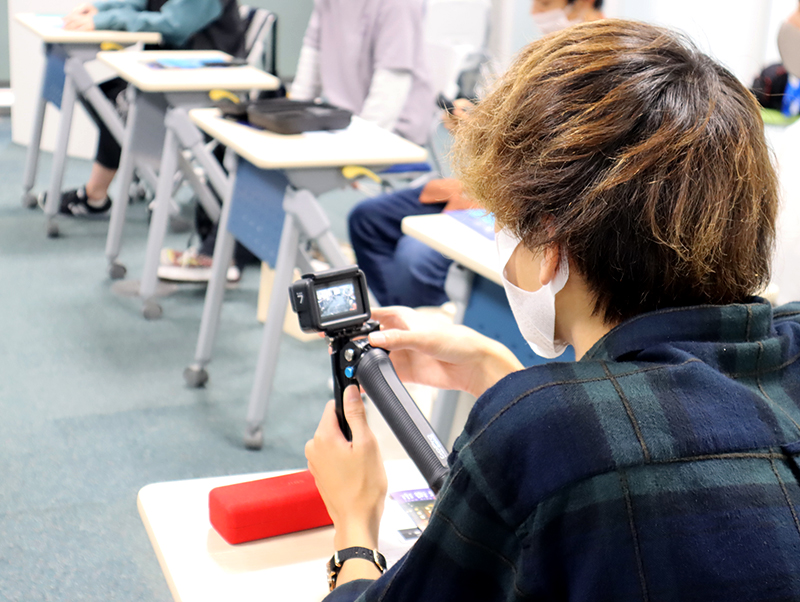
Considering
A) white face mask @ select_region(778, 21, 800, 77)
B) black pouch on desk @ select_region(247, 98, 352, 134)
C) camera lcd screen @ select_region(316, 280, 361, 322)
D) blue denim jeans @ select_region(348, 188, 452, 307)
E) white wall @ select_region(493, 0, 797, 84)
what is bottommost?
blue denim jeans @ select_region(348, 188, 452, 307)

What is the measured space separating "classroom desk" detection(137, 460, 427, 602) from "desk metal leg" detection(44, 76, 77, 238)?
302 cm

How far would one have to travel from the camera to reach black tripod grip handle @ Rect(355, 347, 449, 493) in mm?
773

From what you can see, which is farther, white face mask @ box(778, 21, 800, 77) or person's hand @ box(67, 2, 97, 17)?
person's hand @ box(67, 2, 97, 17)

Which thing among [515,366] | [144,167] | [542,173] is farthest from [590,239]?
[144,167]

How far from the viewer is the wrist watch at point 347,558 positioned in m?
0.76

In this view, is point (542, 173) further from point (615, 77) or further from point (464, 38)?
point (464, 38)

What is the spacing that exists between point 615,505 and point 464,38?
4.96 meters

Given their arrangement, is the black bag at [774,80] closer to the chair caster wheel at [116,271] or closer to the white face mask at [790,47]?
the white face mask at [790,47]

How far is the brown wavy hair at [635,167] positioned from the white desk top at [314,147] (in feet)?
4.43

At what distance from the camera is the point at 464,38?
204 inches

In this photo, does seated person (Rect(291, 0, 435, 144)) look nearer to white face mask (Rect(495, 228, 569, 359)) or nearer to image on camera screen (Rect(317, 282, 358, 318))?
image on camera screen (Rect(317, 282, 358, 318))

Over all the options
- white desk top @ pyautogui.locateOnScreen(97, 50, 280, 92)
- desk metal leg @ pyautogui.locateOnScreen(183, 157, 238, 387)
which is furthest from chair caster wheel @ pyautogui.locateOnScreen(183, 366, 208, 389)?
white desk top @ pyautogui.locateOnScreen(97, 50, 280, 92)

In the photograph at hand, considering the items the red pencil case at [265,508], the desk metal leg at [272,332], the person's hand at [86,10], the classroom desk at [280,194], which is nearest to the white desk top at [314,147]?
the classroom desk at [280,194]

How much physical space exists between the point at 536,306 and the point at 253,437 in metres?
1.60
